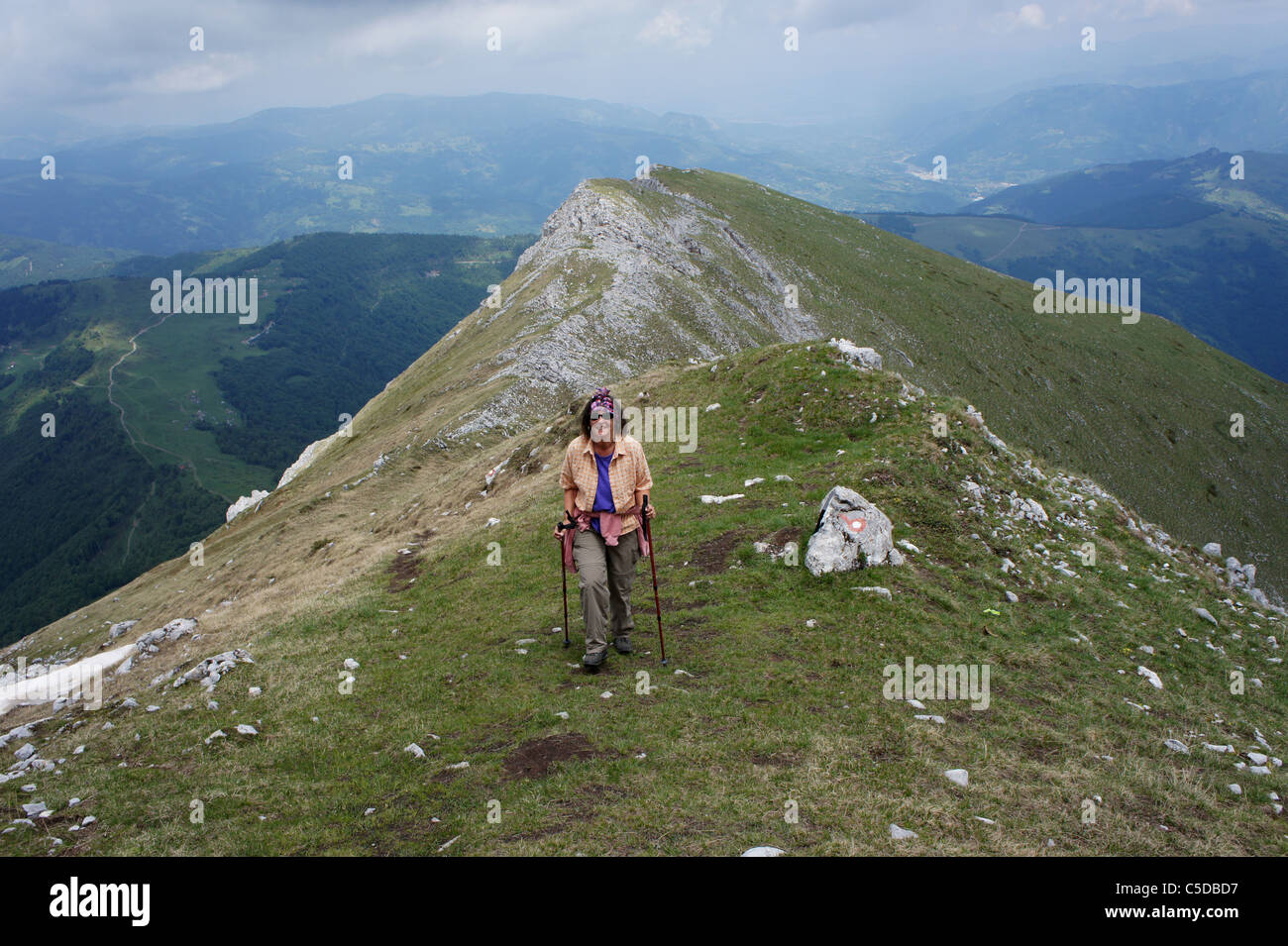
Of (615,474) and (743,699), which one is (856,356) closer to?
(615,474)

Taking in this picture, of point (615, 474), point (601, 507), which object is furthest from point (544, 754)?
point (615, 474)

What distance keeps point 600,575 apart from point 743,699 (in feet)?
10.6

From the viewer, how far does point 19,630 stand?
5369 inches

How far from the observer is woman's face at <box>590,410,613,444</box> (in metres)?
12.0

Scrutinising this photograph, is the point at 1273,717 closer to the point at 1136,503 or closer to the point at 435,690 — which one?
the point at 435,690

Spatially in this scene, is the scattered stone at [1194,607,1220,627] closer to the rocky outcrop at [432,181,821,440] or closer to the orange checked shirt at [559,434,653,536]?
the orange checked shirt at [559,434,653,536]

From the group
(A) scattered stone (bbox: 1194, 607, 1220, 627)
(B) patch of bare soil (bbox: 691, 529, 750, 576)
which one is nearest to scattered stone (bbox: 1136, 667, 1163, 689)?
(A) scattered stone (bbox: 1194, 607, 1220, 627)

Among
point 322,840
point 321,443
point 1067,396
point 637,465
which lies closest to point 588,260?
point 321,443

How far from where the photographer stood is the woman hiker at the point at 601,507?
1222 centimetres

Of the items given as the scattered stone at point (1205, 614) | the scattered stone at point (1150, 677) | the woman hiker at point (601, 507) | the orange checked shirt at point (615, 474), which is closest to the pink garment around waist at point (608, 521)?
the woman hiker at point (601, 507)

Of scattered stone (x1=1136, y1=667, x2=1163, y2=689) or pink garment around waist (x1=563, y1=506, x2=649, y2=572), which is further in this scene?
scattered stone (x1=1136, y1=667, x2=1163, y2=689)

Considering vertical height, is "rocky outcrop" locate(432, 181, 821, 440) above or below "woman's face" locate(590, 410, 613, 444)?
above

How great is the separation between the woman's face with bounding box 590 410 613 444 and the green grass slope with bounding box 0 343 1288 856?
4.32 metres

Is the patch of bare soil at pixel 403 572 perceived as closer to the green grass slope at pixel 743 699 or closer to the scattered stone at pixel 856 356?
the green grass slope at pixel 743 699
